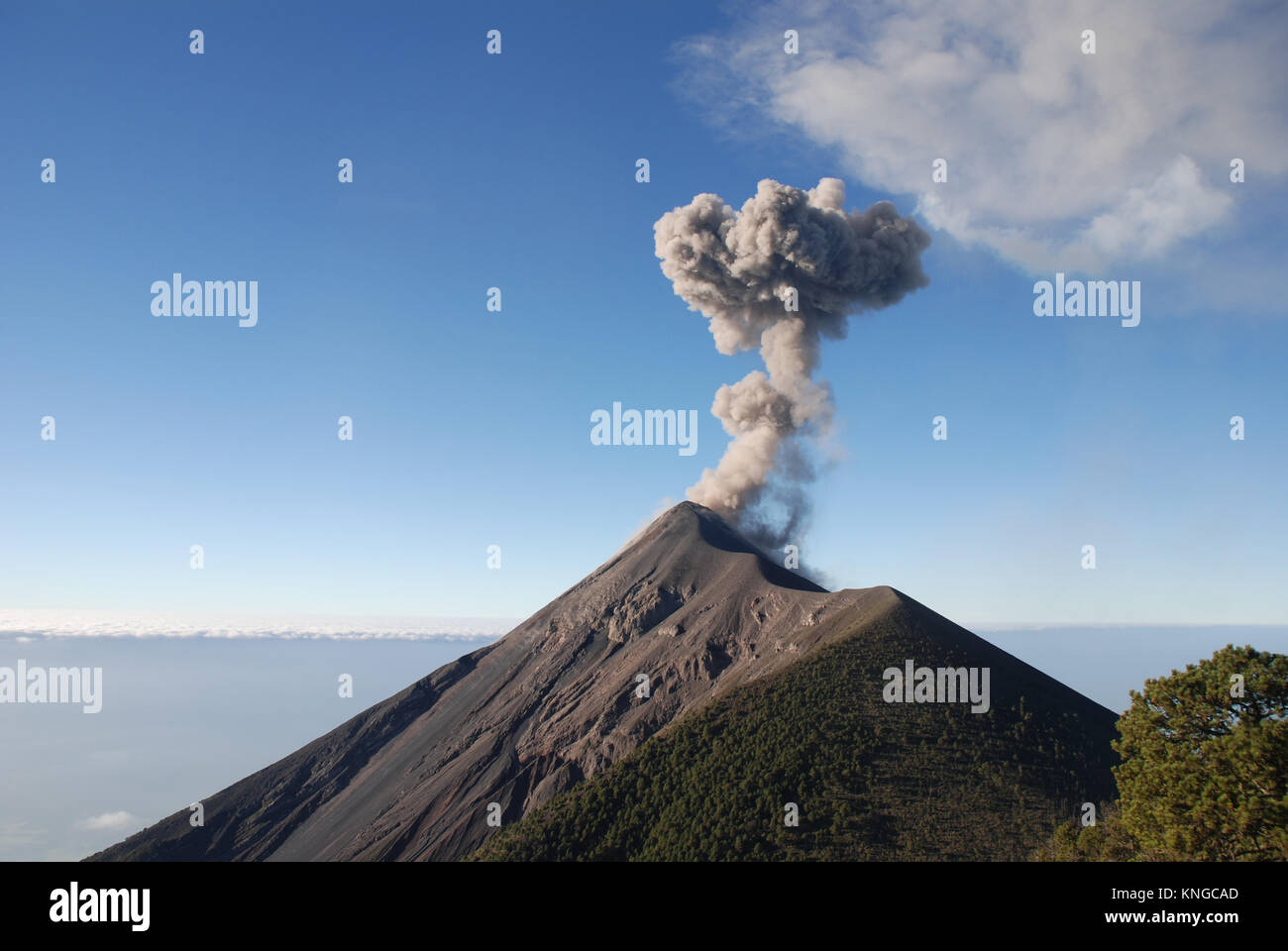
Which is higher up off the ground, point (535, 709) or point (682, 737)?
point (682, 737)

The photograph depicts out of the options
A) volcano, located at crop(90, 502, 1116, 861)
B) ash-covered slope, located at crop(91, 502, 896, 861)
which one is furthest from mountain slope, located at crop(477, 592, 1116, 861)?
ash-covered slope, located at crop(91, 502, 896, 861)

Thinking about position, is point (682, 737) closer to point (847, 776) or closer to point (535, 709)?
point (847, 776)

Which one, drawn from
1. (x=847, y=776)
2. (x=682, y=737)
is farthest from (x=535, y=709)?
(x=847, y=776)

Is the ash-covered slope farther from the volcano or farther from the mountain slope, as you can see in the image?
the mountain slope
